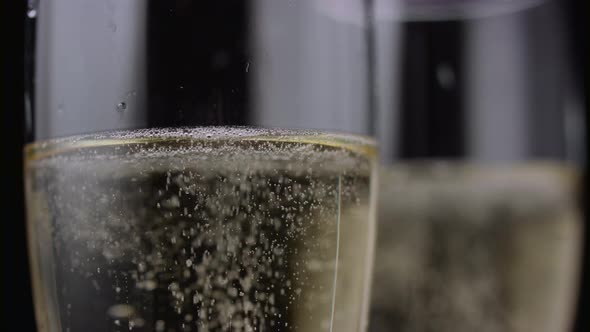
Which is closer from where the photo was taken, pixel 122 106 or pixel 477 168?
pixel 122 106

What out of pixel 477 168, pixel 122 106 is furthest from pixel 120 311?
pixel 477 168

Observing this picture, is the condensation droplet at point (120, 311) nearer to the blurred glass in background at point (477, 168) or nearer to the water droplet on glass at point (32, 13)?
the water droplet on glass at point (32, 13)

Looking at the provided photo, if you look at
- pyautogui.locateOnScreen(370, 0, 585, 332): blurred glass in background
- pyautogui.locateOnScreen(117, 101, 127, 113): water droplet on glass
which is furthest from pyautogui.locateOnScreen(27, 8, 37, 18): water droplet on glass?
pyautogui.locateOnScreen(370, 0, 585, 332): blurred glass in background

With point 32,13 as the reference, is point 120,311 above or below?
below

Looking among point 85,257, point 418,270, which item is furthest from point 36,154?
point 418,270

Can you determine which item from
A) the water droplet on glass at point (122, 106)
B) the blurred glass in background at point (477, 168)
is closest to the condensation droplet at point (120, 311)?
the water droplet on glass at point (122, 106)

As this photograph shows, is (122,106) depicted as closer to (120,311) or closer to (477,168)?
(120,311)

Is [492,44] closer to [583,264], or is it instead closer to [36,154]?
[583,264]

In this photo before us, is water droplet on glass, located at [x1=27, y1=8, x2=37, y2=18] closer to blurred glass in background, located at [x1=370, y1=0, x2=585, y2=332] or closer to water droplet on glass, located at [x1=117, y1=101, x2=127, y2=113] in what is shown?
water droplet on glass, located at [x1=117, y1=101, x2=127, y2=113]
